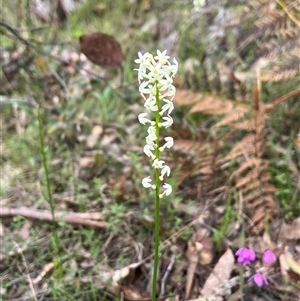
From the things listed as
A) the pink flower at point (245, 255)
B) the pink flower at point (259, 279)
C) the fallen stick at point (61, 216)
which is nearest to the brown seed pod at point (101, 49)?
the fallen stick at point (61, 216)

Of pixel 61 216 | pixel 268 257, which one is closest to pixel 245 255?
pixel 268 257

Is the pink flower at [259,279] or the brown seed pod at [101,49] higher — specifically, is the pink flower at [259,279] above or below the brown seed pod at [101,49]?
below

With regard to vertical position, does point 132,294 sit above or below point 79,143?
below

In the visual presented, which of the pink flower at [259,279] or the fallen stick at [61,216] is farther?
the fallen stick at [61,216]

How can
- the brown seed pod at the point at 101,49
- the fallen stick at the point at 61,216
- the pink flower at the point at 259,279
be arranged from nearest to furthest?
the pink flower at the point at 259,279 → the fallen stick at the point at 61,216 → the brown seed pod at the point at 101,49

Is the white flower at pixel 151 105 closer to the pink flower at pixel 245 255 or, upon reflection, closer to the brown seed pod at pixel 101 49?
the pink flower at pixel 245 255

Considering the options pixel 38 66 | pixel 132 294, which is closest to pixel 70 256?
pixel 132 294

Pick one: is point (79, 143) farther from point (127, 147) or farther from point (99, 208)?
point (99, 208)

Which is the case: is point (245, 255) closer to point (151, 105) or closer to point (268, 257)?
point (268, 257)
